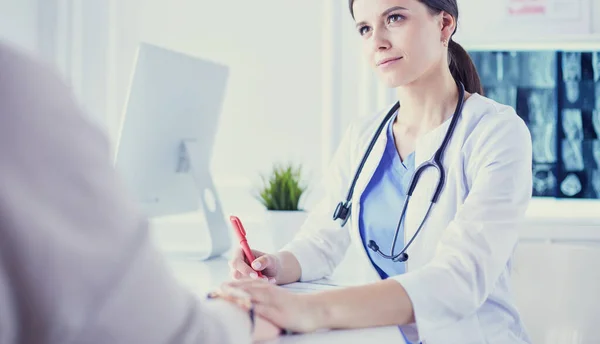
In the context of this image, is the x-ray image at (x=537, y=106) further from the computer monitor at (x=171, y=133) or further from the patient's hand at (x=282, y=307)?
the patient's hand at (x=282, y=307)

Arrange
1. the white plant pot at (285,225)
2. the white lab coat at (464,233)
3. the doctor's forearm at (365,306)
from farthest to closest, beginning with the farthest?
1. the white plant pot at (285,225)
2. the white lab coat at (464,233)
3. the doctor's forearm at (365,306)

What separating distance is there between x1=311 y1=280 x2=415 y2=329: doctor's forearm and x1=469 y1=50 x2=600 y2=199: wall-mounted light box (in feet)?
5.85

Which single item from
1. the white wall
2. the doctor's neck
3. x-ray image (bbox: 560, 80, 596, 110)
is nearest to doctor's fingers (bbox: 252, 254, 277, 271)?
the doctor's neck

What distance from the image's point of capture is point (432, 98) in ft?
4.96

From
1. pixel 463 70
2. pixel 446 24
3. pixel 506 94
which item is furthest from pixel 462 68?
pixel 506 94

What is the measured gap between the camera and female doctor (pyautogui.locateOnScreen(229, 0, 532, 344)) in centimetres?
104

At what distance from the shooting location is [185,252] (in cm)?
204

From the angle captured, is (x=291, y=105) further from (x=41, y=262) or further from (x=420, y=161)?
(x=41, y=262)

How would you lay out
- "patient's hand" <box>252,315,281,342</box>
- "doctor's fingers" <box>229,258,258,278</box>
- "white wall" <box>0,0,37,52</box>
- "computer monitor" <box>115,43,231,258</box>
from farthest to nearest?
"white wall" <box>0,0,37,52</box>, "computer monitor" <box>115,43,231,258</box>, "doctor's fingers" <box>229,258,258,278</box>, "patient's hand" <box>252,315,281,342</box>

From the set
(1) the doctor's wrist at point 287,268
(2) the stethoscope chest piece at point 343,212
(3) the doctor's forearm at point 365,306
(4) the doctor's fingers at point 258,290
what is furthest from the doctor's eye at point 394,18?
(4) the doctor's fingers at point 258,290

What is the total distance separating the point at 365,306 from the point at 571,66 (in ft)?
6.52

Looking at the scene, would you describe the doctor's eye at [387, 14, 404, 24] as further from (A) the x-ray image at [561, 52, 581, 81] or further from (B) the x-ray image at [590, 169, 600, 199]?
A: (B) the x-ray image at [590, 169, 600, 199]

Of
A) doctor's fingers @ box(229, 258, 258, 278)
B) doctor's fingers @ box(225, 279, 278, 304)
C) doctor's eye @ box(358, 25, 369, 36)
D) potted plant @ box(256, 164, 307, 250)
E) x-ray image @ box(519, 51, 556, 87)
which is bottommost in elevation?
doctor's fingers @ box(229, 258, 258, 278)

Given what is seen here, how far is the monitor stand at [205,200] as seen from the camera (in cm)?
193
